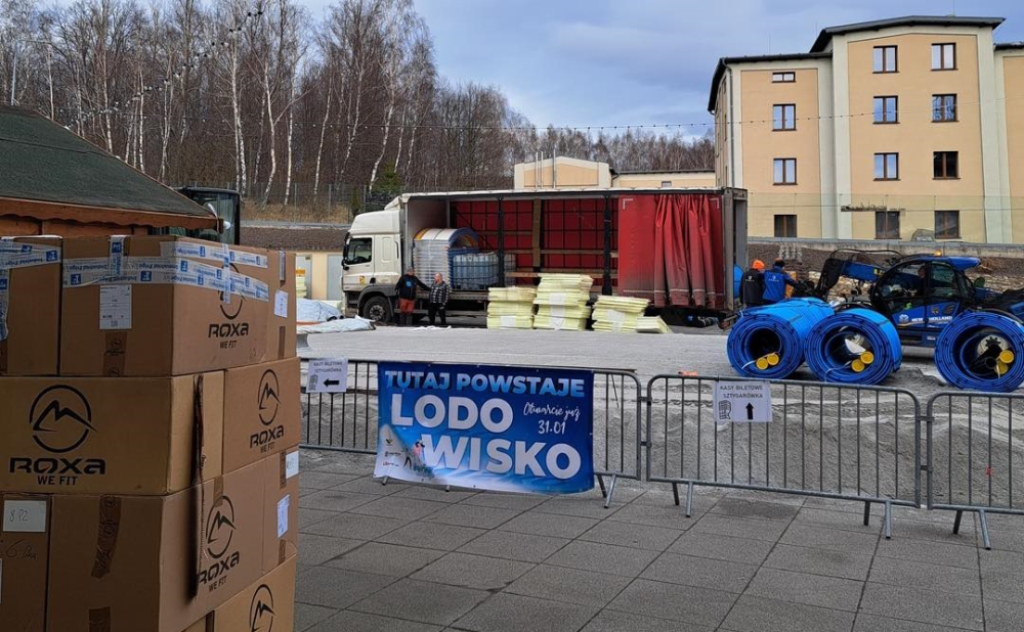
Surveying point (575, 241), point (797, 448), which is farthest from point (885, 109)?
point (797, 448)

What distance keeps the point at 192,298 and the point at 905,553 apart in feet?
17.7

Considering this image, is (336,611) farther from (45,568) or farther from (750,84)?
(750,84)

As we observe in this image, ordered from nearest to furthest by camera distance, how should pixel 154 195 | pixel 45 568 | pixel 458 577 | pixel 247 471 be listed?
pixel 45 568 → pixel 247 471 → pixel 458 577 → pixel 154 195

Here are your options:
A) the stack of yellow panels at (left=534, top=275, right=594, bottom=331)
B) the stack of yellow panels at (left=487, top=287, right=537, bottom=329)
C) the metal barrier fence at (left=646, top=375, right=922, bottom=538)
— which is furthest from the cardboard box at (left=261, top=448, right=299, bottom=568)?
the stack of yellow panels at (left=487, top=287, right=537, bottom=329)

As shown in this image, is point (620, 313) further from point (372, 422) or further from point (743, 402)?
point (743, 402)

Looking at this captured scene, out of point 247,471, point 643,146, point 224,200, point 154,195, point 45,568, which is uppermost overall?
point 643,146

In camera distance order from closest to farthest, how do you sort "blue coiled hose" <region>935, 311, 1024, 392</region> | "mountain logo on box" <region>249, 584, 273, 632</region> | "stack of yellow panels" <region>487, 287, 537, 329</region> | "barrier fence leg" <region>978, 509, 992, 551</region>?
"mountain logo on box" <region>249, 584, 273, 632</region> → "barrier fence leg" <region>978, 509, 992, 551</region> → "blue coiled hose" <region>935, 311, 1024, 392</region> → "stack of yellow panels" <region>487, 287, 537, 329</region>

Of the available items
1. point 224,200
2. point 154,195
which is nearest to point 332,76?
point 224,200

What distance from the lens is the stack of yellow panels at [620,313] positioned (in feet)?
68.9

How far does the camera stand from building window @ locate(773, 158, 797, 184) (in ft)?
161

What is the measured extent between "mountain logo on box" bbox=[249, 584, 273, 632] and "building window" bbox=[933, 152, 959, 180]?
164ft

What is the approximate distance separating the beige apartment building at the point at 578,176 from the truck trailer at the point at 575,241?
39157 mm

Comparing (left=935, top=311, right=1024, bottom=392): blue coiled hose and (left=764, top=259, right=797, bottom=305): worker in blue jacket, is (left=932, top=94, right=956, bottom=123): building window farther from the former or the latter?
(left=935, top=311, right=1024, bottom=392): blue coiled hose

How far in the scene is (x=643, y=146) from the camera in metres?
112
